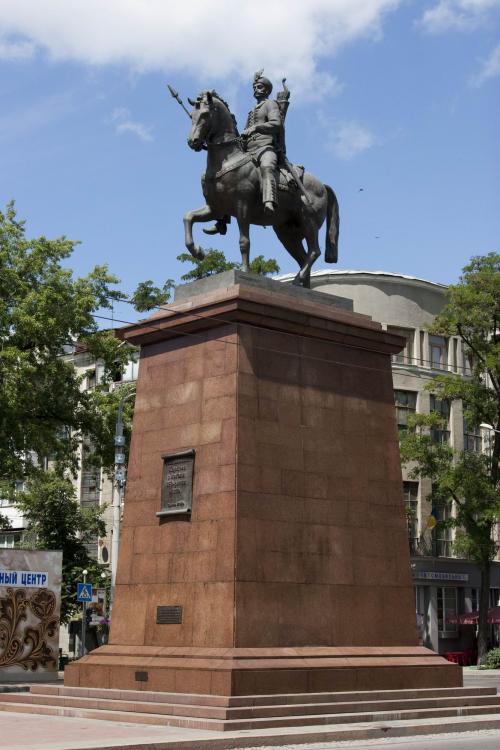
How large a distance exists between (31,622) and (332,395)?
48.7 ft

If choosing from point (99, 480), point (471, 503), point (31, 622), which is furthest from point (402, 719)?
point (99, 480)

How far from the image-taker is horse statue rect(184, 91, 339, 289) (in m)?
19.4

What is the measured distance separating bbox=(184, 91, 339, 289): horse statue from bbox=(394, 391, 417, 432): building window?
39795 mm

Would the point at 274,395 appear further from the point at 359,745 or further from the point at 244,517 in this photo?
the point at 359,745

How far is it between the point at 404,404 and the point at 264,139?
4149 centimetres

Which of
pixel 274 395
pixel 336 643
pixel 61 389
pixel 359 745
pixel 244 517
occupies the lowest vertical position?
pixel 359 745

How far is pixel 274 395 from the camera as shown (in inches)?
708

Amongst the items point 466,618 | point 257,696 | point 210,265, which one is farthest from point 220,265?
point 257,696

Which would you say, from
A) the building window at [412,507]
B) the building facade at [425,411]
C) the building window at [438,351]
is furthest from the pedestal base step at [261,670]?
the building window at [438,351]

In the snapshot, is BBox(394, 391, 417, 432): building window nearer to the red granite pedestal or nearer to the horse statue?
the horse statue

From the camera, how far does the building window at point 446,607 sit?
58281 millimetres

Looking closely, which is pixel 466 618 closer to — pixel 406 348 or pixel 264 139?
pixel 406 348

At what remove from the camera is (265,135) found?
19.9 meters

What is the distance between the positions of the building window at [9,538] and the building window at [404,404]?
23.6 meters
